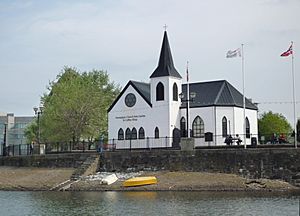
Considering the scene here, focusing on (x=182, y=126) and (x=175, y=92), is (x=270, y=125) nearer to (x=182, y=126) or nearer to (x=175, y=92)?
(x=182, y=126)

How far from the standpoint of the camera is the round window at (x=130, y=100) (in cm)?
6275

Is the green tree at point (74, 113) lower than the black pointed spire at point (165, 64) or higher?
lower

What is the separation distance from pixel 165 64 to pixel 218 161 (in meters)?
21.2

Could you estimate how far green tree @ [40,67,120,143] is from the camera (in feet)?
221

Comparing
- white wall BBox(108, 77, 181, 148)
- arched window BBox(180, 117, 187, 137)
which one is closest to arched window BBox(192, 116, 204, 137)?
arched window BBox(180, 117, 187, 137)

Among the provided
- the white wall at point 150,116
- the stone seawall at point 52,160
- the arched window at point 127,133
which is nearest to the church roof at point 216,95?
the white wall at point 150,116

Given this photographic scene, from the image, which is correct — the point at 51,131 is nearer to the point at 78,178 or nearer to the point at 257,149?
the point at 78,178

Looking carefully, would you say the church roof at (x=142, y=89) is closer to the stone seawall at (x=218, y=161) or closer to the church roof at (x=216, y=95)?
the church roof at (x=216, y=95)

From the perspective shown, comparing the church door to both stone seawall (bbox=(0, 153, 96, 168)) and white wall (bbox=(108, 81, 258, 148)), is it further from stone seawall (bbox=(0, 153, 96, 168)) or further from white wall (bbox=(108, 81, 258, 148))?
stone seawall (bbox=(0, 153, 96, 168))

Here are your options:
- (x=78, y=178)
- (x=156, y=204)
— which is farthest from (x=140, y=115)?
(x=156, y=204)

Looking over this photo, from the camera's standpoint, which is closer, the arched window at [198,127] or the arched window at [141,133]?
the arched window at [198,127]

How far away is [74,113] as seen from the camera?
6738 cm

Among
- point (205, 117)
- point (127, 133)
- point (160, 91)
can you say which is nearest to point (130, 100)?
point (127, 133)

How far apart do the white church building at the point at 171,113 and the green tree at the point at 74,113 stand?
5264mm
